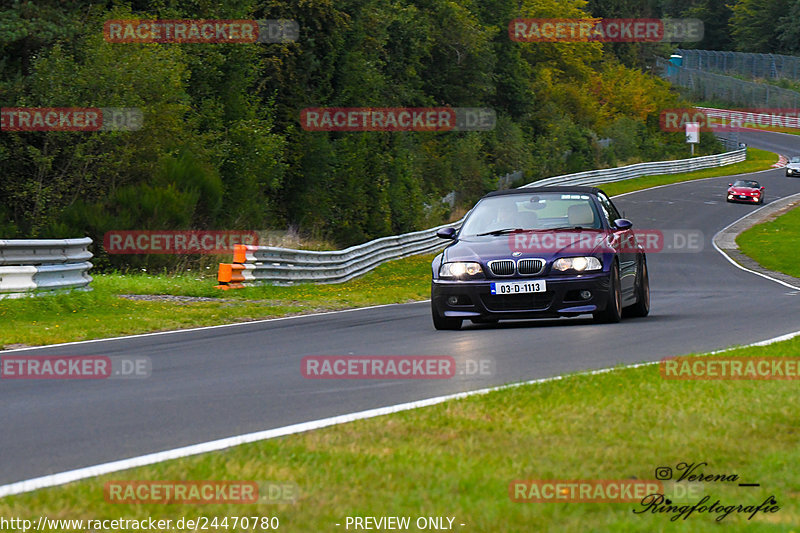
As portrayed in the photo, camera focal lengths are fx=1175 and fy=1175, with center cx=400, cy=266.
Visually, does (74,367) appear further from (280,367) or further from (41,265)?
(41,265)

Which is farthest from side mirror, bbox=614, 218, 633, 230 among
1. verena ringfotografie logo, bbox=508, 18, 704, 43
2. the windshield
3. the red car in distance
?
verena ringfotografie logo, bbox=508, 18, 704, 43

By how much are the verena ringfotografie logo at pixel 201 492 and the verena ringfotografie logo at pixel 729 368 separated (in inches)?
161

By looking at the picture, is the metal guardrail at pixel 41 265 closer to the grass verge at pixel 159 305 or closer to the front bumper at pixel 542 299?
the grass verge at pixel 159 305

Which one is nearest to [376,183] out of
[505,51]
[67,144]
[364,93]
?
[364,93]

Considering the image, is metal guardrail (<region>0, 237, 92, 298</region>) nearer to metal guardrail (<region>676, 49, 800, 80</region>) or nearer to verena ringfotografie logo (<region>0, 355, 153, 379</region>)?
verena ringfotografie logo (<region>0, 355, 153, 379</region>)

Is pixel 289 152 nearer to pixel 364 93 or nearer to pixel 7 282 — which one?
pixel 364 93

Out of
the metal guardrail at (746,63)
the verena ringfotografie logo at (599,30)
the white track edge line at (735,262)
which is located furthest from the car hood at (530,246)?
the metal guardrail at (746,63)

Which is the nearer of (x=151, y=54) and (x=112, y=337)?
(x=112, y=337)

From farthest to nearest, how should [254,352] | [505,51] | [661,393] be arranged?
[505,51] → [254,352] → [661,393]

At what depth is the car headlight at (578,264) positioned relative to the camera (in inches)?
510

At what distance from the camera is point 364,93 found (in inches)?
1774

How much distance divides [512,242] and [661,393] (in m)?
5.92

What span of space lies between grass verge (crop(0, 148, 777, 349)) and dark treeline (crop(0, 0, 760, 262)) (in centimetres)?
471

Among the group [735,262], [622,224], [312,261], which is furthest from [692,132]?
[622,224]
